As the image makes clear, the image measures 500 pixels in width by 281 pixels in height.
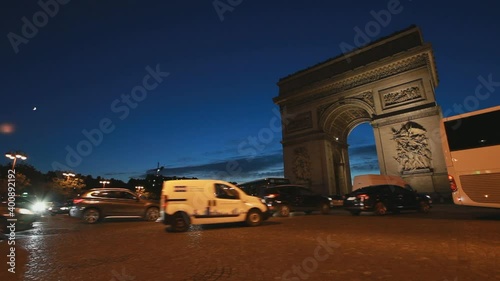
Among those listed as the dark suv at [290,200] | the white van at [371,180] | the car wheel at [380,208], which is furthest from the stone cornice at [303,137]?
the car wheel at [380,208]

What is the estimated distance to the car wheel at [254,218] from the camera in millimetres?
9195

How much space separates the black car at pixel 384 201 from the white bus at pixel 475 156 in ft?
12.1

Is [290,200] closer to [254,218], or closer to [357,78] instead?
[254,218]

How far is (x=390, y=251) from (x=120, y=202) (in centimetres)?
1179

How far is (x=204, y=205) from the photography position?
28.4 feet

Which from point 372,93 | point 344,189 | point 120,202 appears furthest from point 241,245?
point 344,189

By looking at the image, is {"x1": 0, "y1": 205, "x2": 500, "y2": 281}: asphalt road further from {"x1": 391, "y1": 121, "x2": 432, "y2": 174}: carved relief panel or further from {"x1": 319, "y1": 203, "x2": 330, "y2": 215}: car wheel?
{"x1": 391, "y1": 121, "x2": 432, "y2": 174}: carved relief panel

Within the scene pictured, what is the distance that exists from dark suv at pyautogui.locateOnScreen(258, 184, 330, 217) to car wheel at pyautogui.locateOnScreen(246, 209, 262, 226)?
3736 mm

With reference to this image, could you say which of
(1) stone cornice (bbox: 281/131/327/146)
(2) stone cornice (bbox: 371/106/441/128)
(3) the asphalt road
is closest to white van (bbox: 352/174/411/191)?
(2) stone cornice (bbox: 371/106/441/128)

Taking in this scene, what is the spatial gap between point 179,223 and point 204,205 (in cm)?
94

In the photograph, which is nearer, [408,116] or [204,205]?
[204,205]

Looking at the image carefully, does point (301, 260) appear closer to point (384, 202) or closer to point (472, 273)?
point (472, 273)

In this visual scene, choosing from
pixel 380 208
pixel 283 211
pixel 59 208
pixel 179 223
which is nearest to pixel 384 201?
pixel 380 208

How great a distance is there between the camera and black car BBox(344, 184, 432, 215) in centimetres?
1219
